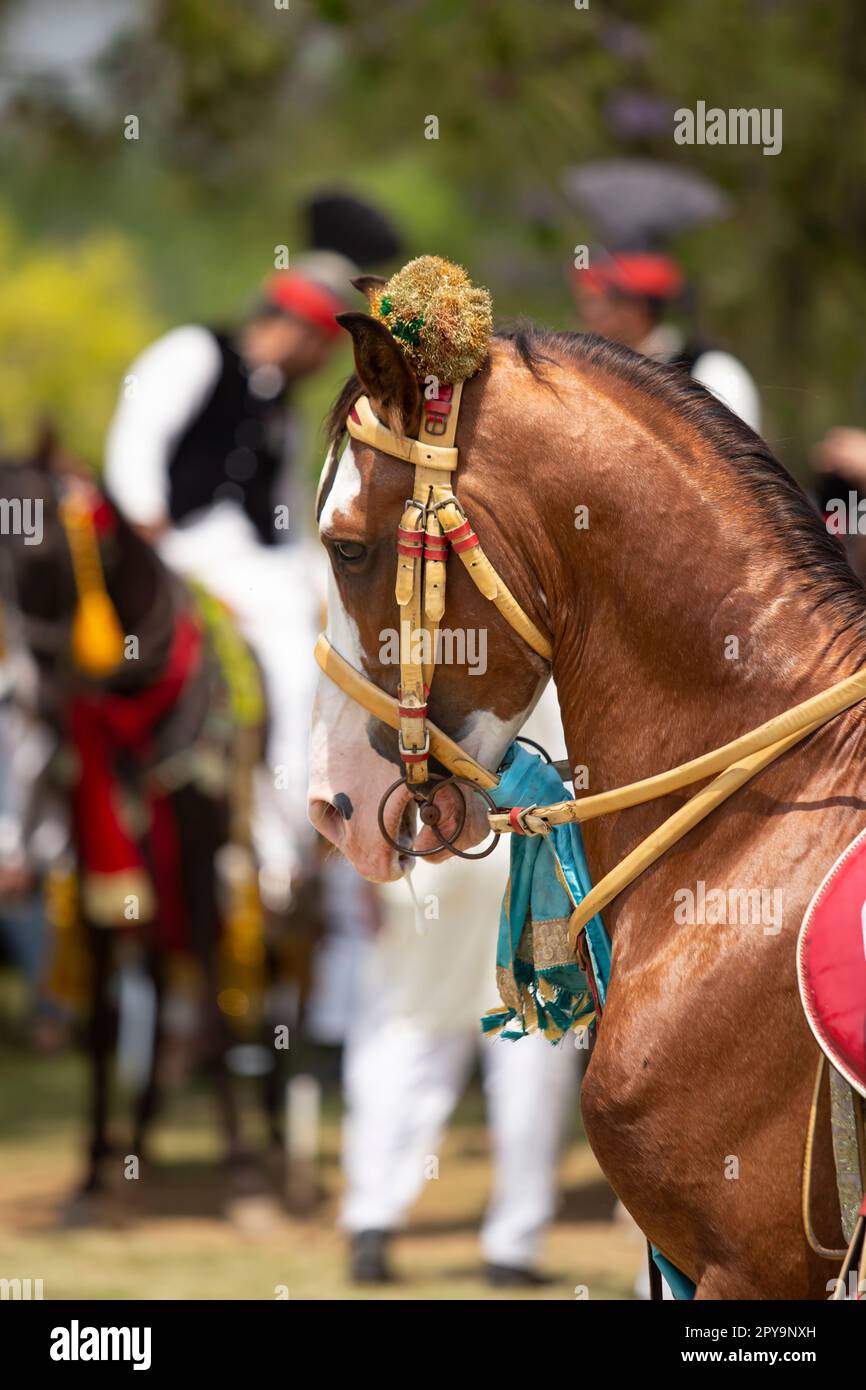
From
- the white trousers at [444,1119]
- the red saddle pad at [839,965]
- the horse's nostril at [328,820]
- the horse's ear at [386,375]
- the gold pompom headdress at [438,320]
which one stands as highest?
the gold pompom headdress at [438,320]

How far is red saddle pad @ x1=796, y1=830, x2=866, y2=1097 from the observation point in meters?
2.26

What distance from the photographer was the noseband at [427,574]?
2.51 m

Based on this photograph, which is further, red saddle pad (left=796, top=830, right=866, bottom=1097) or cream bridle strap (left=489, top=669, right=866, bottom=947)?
cream bridle strap (left=489, top=669, right=866, bottom=947)

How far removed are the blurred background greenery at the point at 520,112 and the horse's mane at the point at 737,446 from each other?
5.16 meters

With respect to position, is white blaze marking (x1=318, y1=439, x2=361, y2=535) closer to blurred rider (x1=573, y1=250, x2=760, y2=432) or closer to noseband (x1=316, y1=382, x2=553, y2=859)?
noseband (x1=316, y1=382, x2=553, y2=859)

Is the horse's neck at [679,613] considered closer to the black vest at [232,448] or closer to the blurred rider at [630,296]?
the blurred rider at [630,296]

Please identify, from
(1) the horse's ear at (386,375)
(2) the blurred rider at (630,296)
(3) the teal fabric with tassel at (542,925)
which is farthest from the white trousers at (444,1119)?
(1) the horse's ear at (386,375)

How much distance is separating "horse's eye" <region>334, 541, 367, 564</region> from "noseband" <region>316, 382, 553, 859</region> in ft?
0.31

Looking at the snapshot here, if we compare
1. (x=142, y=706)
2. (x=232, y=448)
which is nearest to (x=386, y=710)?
(x=142, y=706)

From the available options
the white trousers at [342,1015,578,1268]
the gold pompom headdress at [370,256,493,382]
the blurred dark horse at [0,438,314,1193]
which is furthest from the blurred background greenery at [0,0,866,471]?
the gold pompom headdress at [370,256,493,382]

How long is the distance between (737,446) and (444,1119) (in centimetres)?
376

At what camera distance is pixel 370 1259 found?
575 cm

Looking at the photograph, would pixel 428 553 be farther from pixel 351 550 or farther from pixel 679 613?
pixel 679 613

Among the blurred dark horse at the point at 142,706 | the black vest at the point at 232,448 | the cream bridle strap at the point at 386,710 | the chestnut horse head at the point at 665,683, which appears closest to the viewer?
the chestnut horse head at the point at 665,683
